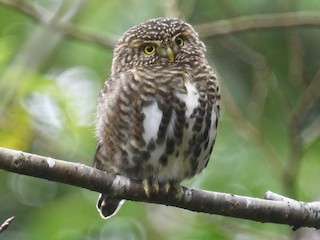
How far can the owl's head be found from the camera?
492 centimetres

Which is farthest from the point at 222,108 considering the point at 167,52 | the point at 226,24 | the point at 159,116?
the point at 159,116

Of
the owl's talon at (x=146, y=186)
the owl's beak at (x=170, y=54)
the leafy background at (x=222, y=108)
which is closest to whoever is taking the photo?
the owl's talon at (x=146, y=186)

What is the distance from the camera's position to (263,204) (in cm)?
441

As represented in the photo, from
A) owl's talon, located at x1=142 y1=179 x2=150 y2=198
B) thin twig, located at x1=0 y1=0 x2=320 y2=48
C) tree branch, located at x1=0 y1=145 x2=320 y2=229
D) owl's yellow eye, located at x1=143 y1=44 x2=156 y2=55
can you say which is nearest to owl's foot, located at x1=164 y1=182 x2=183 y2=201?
tree branch, located at x1=0 y1=145 x2=320 y2=229

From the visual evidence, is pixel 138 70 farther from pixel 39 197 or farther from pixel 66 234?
pixel 39 197

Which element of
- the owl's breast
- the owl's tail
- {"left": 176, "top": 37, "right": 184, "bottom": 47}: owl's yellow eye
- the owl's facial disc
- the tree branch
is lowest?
the owl's tail

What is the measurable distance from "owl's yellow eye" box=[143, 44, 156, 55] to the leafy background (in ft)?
2.20

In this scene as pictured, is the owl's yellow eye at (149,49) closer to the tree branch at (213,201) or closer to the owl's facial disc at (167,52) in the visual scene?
the owl's facial disc at (167,52)

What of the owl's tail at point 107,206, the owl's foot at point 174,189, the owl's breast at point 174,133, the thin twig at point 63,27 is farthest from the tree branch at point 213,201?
the thin twig at point 63,27

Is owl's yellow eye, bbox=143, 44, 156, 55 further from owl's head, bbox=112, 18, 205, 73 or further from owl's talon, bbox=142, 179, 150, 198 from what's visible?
owl's talon, bbox=142, 179, 150, 198

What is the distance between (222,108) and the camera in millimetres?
6336

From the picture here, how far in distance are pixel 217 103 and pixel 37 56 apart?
5.24 feet

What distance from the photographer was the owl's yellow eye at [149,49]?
4.97 metres

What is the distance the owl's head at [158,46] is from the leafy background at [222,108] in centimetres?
58
